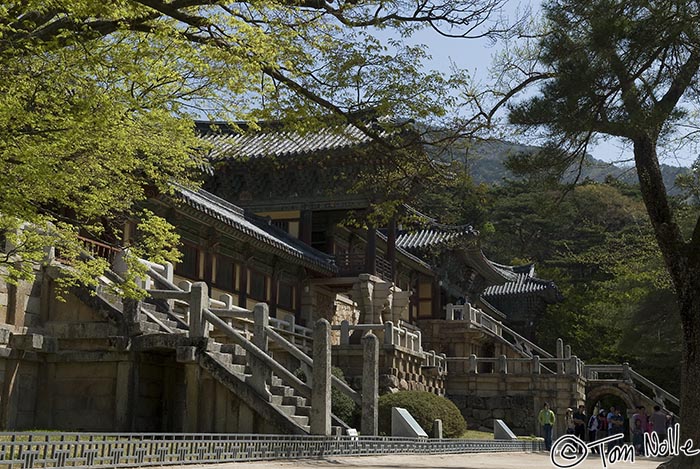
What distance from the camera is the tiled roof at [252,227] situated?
25375mm

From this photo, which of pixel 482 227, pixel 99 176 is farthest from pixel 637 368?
pixel 99 176

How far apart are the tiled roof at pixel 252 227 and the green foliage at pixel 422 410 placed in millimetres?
6414

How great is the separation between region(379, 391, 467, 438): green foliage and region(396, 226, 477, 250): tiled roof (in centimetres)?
1823

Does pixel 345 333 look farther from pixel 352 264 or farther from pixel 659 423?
pixel 659 423

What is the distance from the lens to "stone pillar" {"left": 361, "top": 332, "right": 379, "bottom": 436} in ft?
57.1

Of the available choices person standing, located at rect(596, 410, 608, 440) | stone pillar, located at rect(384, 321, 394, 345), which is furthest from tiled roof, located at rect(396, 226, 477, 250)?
person standing, located at rect(596, 410, 608, 440)

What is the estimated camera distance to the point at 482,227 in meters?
Answer: 66.4

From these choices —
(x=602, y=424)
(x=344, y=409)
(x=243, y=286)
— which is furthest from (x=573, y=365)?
(x=344, y=409)

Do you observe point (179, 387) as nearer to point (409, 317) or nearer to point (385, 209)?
point (385, 209)

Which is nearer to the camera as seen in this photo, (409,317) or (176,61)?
(176,61)

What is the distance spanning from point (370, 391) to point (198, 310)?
12.3 ft

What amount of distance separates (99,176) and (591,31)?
788 centimetres

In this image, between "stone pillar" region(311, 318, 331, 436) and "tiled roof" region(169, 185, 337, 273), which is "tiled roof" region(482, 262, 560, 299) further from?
"stone pillar" region(311, 318, 331, 436)

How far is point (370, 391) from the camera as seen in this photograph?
695 inches
